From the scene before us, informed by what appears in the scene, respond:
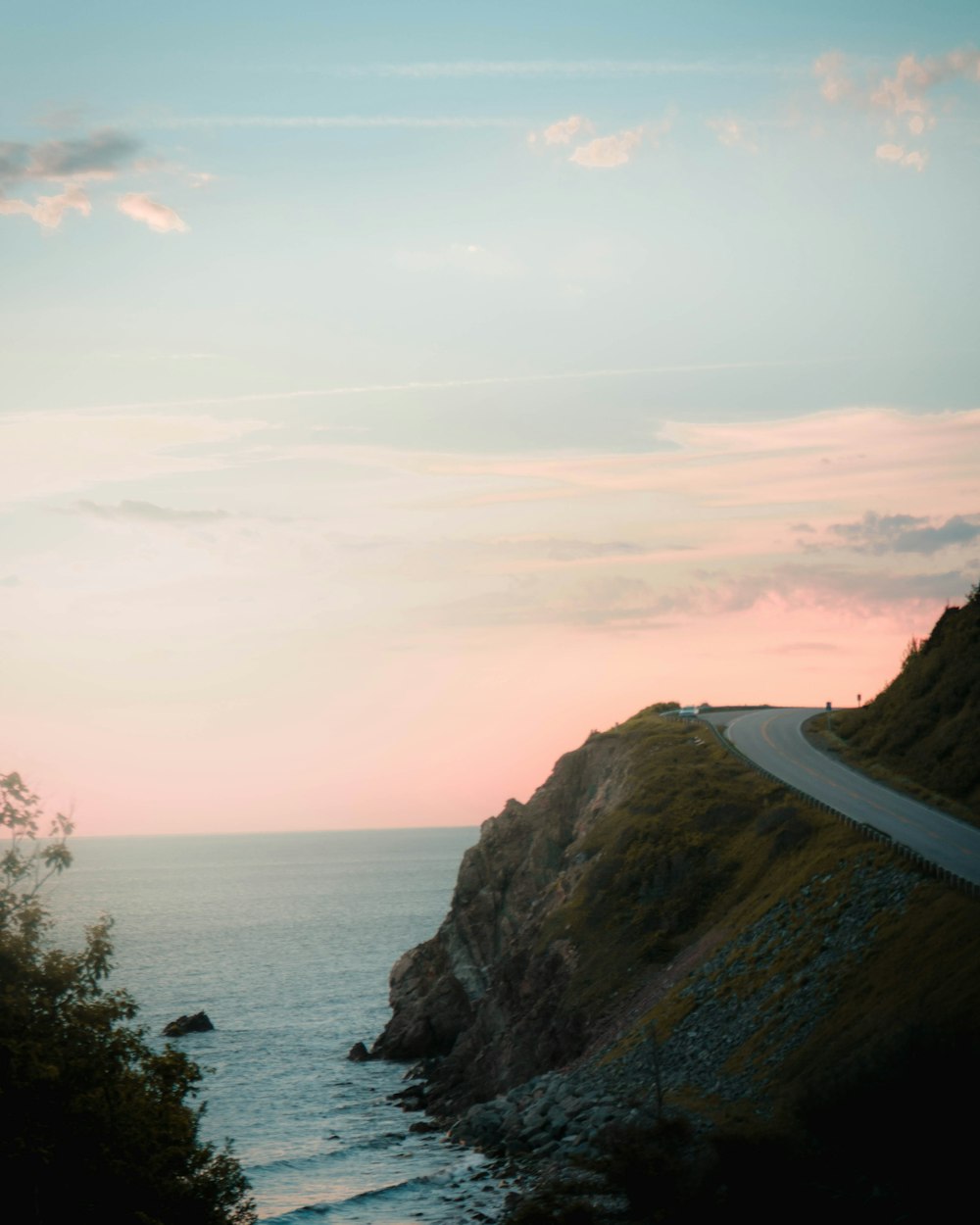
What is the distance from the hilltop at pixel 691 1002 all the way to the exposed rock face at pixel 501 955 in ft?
0.58

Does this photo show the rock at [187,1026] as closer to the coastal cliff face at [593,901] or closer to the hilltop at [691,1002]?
the hilltop at [691,1002]

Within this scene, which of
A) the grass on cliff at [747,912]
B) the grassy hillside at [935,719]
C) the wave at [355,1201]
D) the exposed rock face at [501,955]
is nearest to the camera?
the grass on cliff at [747,912]

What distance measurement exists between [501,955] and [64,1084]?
51.5 meters

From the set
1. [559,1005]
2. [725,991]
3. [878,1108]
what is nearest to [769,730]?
[559,1005]

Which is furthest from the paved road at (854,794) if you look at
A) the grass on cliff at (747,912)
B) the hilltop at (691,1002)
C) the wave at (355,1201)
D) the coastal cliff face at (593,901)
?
the wave at (355,1201)

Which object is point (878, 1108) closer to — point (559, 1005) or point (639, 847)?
point (559, 1005)

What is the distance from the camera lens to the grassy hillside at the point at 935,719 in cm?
6606

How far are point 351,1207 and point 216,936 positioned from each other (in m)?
134

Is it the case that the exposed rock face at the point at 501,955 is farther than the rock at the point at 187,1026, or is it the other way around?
the rock at the point at 187,1026

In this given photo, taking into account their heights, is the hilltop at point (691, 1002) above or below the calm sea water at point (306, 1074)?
above

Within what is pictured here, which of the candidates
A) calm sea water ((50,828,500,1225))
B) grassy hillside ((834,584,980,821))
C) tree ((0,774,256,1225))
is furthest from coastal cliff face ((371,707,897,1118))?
tree ((0,774,256,1225))

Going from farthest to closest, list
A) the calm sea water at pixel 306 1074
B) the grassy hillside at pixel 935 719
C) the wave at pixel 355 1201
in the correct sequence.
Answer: the grassy hillside at pixel 935 719, the calm sea water at pixel 306 1074, the wave at pixel 355 1201

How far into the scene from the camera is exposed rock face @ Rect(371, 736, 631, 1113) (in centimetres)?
6438

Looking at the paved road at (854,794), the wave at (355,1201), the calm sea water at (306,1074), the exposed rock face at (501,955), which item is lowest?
the calm sea water at (306,1074)
